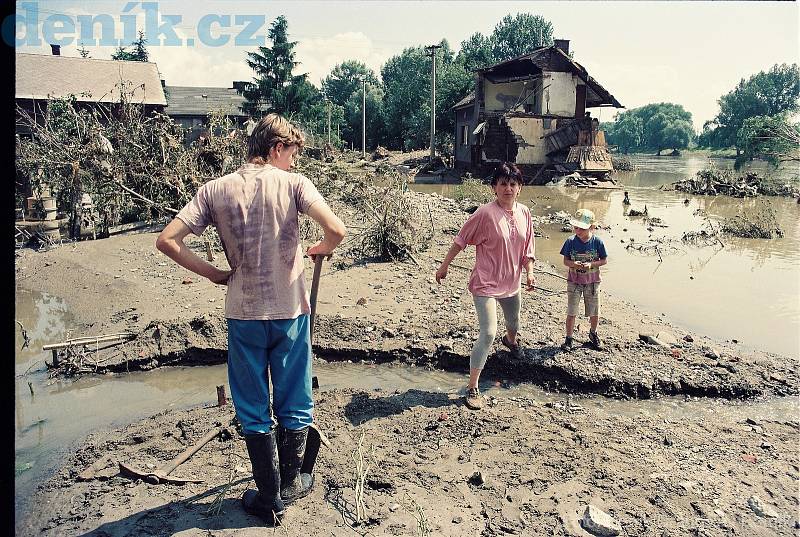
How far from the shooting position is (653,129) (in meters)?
111

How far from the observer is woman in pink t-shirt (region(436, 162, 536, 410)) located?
4520mm

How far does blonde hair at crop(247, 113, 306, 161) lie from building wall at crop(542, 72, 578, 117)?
29.8 meters

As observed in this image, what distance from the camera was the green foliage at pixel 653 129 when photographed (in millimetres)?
104375

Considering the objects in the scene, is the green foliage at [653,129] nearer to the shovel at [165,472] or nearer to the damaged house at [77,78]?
the damaged house at [77,78]

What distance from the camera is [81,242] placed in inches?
426

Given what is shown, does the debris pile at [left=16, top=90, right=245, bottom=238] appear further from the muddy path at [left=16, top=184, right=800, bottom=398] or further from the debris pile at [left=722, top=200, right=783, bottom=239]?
the debris pile at [left=722, top=200, right=783, bottom=239]

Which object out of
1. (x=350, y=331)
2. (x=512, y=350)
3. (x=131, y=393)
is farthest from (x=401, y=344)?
(x=131, y=393)

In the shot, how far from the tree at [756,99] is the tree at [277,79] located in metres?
48.7

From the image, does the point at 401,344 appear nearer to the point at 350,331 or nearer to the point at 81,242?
the point at 350,331

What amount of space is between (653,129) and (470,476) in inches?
4806

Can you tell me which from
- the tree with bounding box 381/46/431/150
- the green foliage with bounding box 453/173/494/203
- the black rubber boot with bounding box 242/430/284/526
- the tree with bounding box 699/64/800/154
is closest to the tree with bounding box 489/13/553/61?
the tree with bounding box 381/46/431/150

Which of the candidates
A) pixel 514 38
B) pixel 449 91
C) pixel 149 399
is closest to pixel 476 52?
pixel 514 38

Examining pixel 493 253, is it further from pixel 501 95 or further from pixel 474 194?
pixel 501 95

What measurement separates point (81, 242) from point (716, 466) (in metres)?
11.1
